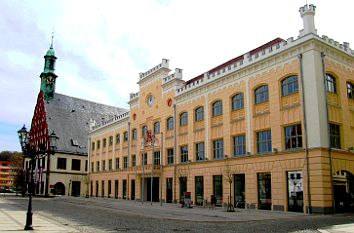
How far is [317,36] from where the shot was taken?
2672cm

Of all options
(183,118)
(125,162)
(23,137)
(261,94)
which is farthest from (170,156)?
(23,137)

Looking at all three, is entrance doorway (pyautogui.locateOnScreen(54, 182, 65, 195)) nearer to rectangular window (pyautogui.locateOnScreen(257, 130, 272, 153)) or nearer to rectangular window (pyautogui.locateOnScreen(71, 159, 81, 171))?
rectangular window (pyautogui.locateOnScreen(71, 159, 81, 171))

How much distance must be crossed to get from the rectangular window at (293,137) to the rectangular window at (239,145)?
466 cm

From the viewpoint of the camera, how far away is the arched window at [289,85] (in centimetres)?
2769

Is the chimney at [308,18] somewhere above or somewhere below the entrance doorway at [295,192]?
above

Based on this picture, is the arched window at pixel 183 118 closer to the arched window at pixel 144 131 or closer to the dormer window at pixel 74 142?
the arched window at pixel 144 131

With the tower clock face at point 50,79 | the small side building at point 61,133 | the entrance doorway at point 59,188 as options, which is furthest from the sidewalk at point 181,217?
the tower clock face at point 50,79

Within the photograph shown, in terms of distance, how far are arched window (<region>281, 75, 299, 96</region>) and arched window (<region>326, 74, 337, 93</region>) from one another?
224 centimetres

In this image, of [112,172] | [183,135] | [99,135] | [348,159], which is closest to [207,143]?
[183,135]

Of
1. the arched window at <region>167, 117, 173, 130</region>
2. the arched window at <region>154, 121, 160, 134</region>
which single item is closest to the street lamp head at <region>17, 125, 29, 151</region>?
the arched window at <region>167, 117, 173, 130</region>

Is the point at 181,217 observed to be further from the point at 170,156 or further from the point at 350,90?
the point at 170,156

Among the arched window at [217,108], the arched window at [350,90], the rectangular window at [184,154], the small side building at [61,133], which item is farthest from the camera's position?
the small side building at [61,133]

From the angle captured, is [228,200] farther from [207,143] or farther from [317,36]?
[317,36]

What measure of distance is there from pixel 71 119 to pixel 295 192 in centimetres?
6121
